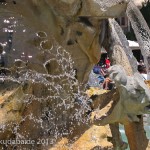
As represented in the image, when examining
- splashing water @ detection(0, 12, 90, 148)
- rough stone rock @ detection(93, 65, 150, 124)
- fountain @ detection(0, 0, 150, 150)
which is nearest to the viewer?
rough stone rock @ detection(93, 65, 150, 124)

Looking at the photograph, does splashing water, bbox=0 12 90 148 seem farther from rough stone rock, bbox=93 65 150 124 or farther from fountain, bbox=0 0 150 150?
rough stone rock, bbox=93 65 150 124

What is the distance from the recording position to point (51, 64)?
4.49 m

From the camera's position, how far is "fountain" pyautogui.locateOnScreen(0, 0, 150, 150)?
13.7 ft

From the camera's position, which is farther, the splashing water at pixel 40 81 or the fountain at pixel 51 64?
the splashing water at pixel 40 81

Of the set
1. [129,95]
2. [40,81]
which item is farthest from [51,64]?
[129,95]

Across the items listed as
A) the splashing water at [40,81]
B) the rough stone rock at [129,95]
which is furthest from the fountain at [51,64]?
the rough stone rock at [129,95]

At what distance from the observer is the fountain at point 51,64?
13.7ft

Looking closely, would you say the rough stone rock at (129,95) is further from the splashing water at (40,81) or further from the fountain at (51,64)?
the splashing water at (40,81)

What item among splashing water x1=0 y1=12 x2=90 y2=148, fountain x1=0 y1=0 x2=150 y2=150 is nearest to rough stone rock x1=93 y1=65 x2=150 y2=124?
fountain x1=0 y1=0 x2=150 y2=150

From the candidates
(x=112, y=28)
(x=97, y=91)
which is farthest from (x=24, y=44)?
(x=97, y=91)

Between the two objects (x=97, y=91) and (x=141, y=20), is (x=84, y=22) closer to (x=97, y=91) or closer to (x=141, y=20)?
(x=141, y=20)

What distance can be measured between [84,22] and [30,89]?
743mm

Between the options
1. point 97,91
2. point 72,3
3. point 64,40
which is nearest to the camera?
point 72,3

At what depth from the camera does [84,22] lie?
4.32 metres
